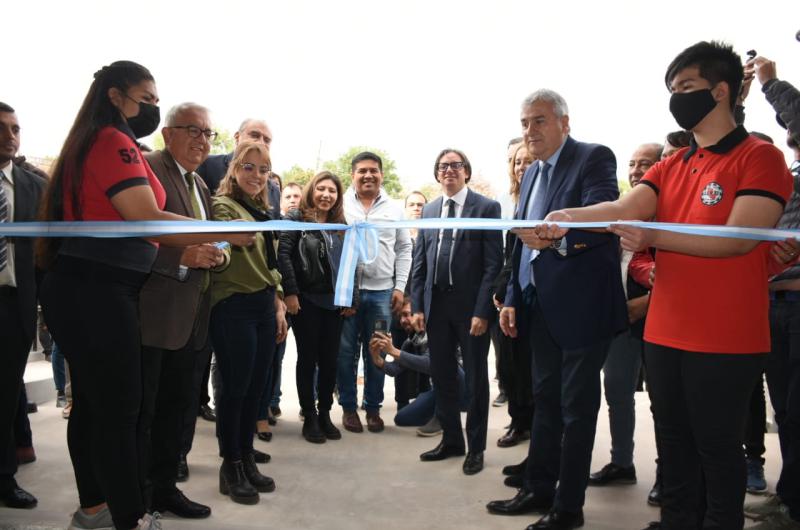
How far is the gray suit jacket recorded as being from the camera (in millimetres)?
2432

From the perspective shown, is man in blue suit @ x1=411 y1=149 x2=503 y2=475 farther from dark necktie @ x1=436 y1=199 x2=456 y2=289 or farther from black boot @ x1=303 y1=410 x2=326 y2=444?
black boot @ x1=303 y1=410 x2=326 y2=444

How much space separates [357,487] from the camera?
332cm

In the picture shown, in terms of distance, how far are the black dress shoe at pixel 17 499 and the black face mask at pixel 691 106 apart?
3279mm

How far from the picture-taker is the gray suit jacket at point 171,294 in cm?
243

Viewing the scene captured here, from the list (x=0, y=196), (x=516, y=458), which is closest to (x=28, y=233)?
(x=0, y=196)

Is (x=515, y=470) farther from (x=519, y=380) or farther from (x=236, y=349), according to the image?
(x=236, y=349)

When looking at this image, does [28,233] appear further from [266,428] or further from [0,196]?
[266,428]

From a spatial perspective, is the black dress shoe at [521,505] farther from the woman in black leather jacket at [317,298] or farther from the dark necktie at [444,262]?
the woman in black leather jacket at [317,298]

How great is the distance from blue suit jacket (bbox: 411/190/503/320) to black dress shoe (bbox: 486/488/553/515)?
1.07 meters

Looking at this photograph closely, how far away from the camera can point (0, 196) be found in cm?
303

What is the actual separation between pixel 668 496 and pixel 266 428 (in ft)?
9.23

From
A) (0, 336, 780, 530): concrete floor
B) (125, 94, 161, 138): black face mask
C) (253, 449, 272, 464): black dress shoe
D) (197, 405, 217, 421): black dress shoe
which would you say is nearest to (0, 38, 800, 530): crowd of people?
(125, 94, 161, 138): black face mask

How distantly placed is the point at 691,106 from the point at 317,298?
2748 millimetres

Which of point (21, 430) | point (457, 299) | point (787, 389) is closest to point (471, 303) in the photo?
point (457, 299)
